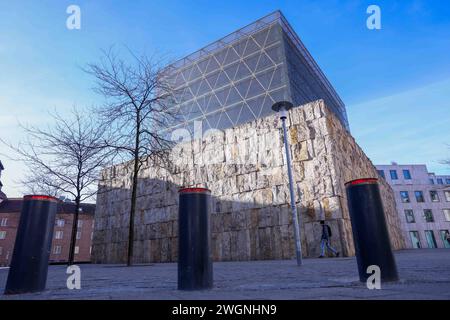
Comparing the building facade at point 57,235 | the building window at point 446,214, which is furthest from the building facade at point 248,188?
the building window at point 446,214

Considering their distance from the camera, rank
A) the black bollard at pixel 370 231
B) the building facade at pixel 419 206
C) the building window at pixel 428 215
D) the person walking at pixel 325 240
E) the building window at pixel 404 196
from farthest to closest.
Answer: the building window at pixel 404 196
the building window at pixel 428 215
the building facade at pixel 419 206
the person walking at pixel 325 240
the black bollard at pixel 370 231

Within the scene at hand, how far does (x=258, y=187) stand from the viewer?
535 inches

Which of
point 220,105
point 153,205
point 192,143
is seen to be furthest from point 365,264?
point 220,105

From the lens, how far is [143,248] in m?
17.0

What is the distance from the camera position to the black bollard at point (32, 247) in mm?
3006

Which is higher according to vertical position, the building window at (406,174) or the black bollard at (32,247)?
the building window at (406,174)

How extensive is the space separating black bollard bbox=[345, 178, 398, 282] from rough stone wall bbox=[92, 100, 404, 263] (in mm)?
8642

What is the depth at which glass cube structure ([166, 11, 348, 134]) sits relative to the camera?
27.6 metres

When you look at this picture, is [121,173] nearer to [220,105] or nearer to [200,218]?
[220,105]

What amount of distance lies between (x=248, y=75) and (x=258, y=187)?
19.2 m

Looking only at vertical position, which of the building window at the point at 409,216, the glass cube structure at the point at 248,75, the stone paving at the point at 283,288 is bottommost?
the stone paving at the point at 283,288

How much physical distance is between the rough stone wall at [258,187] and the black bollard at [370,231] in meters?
8.64

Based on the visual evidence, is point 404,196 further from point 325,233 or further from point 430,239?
point 325,233

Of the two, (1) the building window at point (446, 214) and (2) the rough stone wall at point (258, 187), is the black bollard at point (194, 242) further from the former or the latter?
(1) the building window at point (446, 214)
